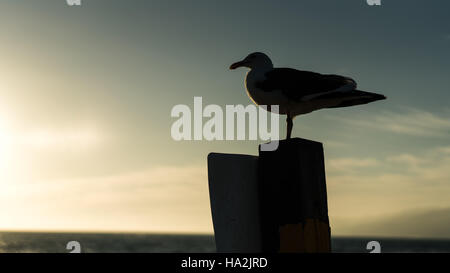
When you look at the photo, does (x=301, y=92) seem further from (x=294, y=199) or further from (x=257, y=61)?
(x=294, y=199)

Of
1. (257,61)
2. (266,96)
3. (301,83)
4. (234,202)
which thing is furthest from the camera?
(257,61)

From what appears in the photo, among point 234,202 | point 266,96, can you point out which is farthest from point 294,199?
point 266,96

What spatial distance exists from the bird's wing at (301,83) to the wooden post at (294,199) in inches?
48.5

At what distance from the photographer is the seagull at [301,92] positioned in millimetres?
4840

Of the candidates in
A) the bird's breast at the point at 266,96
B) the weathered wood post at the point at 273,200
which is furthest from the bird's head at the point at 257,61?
the weathered wood post at the point at 273,200

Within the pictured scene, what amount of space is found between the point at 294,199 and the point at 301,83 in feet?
5.64

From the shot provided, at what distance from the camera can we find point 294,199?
11.6 ft

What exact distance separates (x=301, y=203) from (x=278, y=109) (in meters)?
1.58

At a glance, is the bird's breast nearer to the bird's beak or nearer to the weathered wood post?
the bird's beak

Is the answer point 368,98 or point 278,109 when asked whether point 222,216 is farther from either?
point 368,98

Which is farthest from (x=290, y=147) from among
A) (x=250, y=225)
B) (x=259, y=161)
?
(x=250, y=225)

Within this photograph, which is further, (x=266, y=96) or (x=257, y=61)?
(x=257, y=61)
